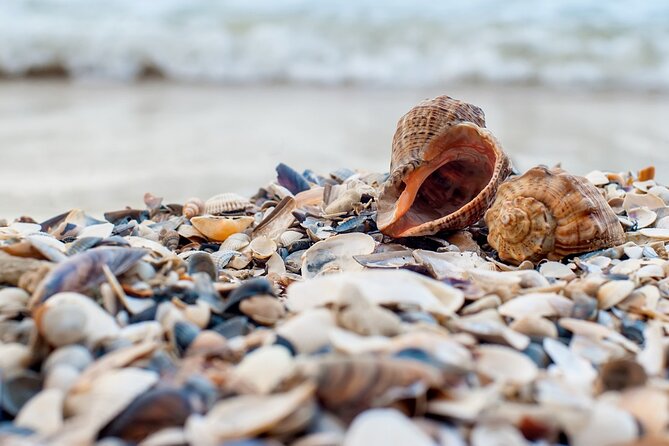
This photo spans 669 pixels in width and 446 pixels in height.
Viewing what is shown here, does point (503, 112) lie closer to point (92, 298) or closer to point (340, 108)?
point (340, 108)

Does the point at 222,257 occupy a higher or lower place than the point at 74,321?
lower

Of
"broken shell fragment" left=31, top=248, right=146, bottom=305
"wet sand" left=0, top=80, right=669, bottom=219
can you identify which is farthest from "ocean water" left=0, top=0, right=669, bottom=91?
"broken shell fragment" left=31, top=248, right=146, bottom=305

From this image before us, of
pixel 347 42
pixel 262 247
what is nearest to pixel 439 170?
pixel 262 247

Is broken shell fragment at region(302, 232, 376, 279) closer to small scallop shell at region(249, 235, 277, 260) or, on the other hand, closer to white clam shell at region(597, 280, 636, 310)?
small scallop shell at region(249, 235, 277, 260)

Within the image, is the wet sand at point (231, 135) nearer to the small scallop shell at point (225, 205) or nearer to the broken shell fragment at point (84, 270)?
the small scallop shell at point (225, 205)

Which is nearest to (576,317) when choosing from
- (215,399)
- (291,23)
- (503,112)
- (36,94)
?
(215,399)

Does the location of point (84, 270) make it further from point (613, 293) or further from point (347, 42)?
point (347, 42)

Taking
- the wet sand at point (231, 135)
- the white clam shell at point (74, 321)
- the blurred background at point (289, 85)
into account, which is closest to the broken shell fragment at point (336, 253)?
the white clam shell at point (74, 321)
